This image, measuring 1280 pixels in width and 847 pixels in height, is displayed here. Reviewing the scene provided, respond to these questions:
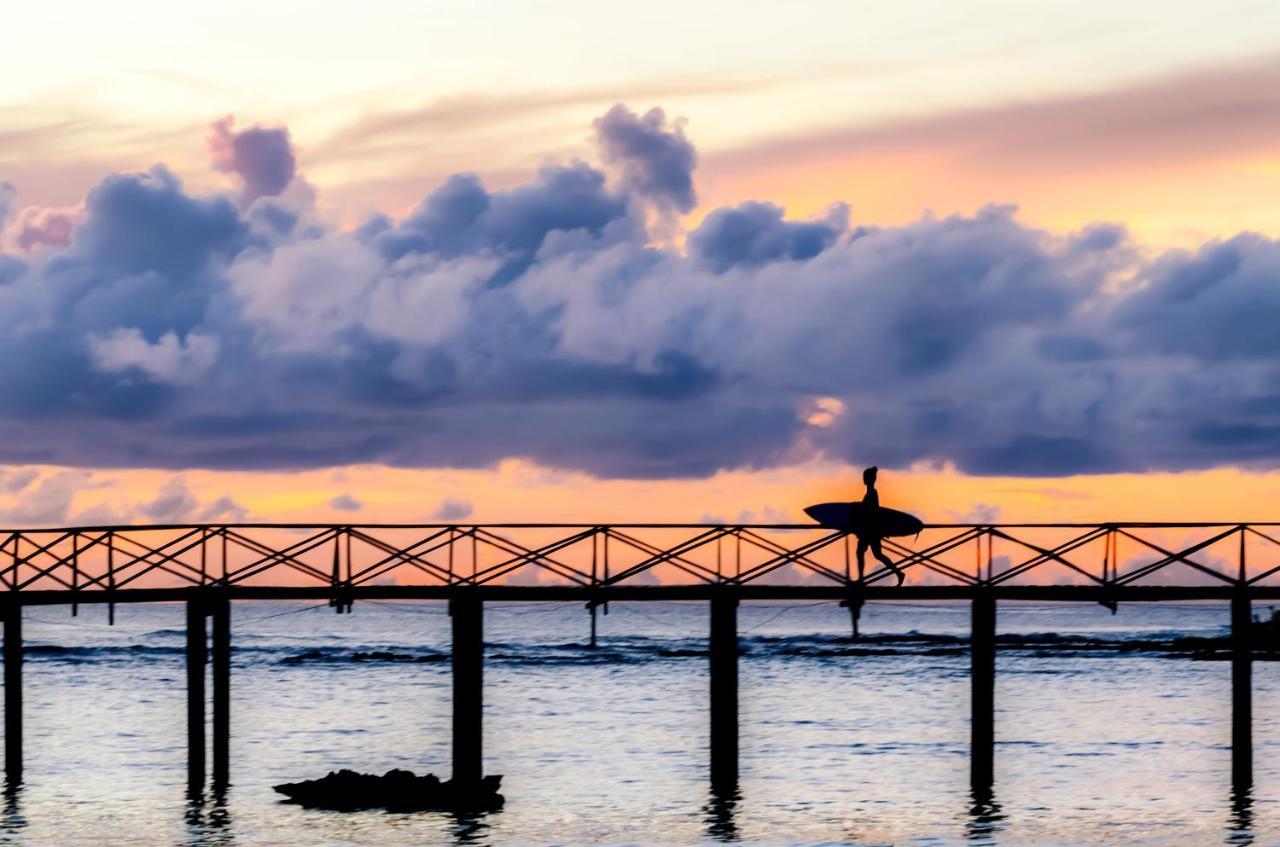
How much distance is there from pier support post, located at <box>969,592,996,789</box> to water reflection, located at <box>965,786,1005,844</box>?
1.14 feet

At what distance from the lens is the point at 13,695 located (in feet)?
141

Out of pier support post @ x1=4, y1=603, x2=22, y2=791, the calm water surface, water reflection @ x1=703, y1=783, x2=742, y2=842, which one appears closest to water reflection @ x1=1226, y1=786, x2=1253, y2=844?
the calm water surface

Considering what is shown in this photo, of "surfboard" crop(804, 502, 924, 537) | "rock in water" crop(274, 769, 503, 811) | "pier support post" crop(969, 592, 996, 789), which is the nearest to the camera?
"surfboard" crop(804, 502, 924, 537)

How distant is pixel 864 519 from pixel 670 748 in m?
22.3

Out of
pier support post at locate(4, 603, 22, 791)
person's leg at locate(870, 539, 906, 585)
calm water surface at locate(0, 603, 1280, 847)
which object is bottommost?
calm water surface at locate(0, 603, 1280, 847)

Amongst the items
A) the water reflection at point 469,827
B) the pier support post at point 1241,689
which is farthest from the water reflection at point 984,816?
the water reflection at point 469,827

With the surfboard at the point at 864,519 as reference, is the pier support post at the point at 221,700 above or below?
below

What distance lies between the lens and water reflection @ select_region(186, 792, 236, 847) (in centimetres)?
3512

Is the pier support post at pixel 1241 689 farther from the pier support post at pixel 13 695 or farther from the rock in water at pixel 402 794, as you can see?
the pier support post at pixel 13 695

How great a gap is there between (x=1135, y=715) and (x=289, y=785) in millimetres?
39646

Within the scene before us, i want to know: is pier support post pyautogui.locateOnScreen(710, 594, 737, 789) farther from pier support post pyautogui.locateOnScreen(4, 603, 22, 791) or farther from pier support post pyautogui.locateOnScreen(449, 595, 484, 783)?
pier support post pyautogui.locateOnScreen(4, 603, 22, 791)

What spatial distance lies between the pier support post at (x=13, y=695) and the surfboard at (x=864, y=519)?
677 inches

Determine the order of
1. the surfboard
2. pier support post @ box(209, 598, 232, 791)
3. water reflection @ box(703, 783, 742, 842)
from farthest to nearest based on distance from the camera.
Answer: pier support post @ box(209, 598, 232, 791) → water reflection @ box(703, 783, 742, 842) → the surfboard

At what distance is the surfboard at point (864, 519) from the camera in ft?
117
